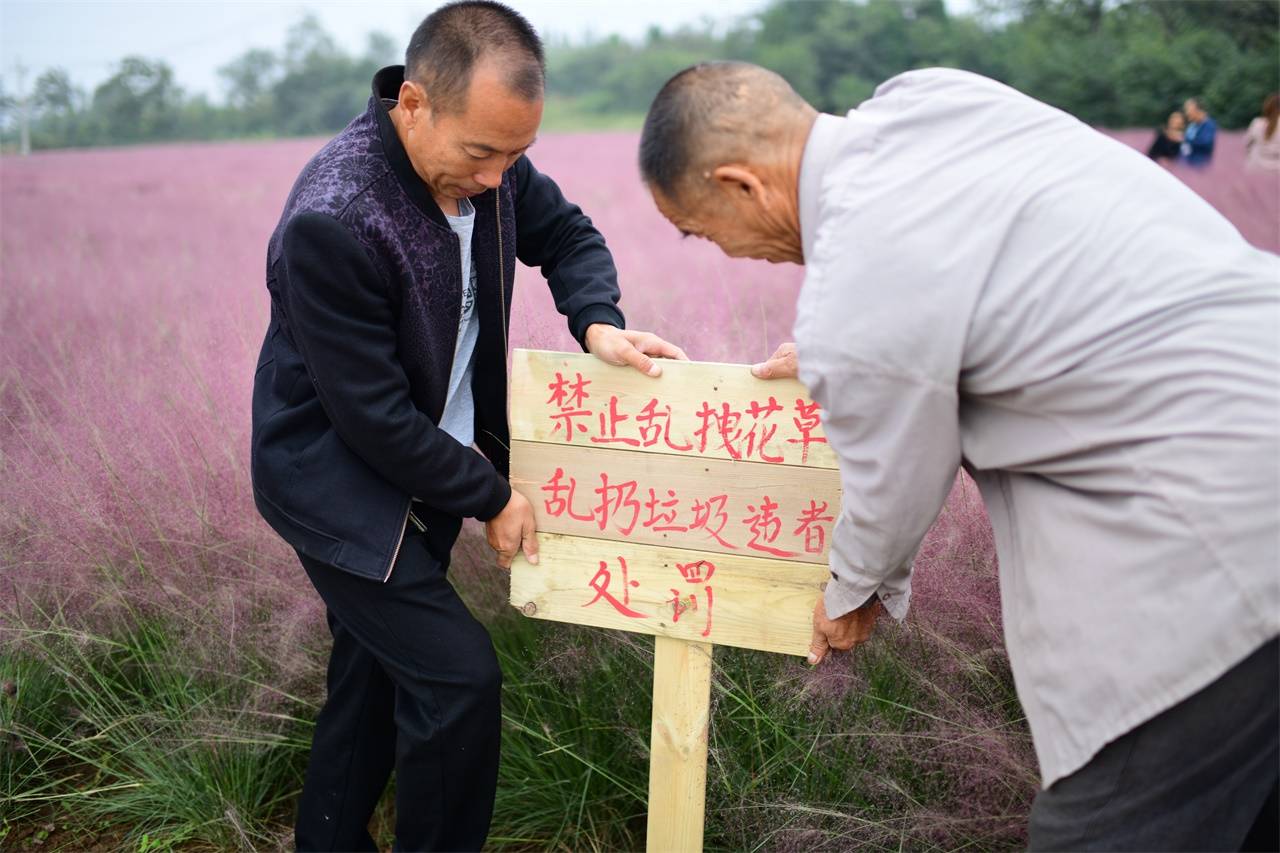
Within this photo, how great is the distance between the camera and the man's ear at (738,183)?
124 centimetres

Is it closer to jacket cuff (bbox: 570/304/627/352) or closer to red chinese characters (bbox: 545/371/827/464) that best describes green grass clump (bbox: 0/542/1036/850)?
red chinese characters (bbox: 545/371/827/464)

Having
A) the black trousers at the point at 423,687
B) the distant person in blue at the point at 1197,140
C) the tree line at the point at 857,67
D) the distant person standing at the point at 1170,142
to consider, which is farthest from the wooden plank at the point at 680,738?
the tree line at the point at 857,67

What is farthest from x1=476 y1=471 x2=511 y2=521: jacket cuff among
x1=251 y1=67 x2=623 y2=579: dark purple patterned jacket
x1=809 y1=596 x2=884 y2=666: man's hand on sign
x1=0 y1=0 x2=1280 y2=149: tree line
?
x1=0 y1=0 x2=1280 y2=149: tree line

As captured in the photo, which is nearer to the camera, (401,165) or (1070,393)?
(1070,393)

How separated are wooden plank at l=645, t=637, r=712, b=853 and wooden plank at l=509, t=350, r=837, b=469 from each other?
35 cm

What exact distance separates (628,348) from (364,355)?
0.41 meters

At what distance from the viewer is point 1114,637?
1.12m

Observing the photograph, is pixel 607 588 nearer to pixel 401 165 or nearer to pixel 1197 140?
pixel 401 165

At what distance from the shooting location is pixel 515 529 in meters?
1.72

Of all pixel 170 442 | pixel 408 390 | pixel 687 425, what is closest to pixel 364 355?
pixel 408 390

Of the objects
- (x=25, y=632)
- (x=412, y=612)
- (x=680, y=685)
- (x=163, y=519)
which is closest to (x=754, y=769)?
(x=680, y=685)

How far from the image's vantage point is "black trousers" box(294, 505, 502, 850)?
5.37 feet

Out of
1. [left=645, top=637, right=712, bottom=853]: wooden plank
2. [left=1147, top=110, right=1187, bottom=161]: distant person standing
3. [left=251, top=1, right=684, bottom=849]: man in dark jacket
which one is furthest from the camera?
[left=1147, top=110, right=1187, bottom=161]: distant person standing

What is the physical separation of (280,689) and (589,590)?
87cm
